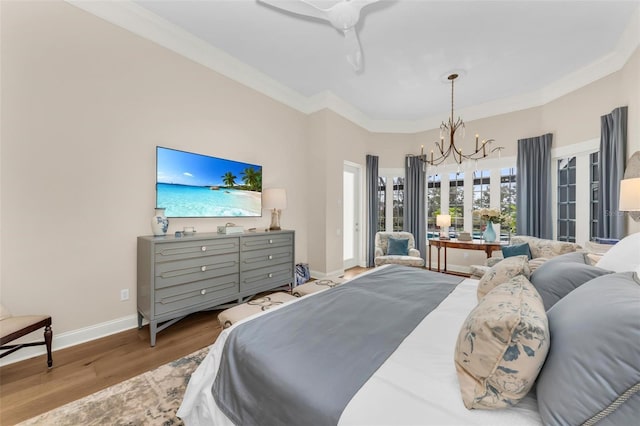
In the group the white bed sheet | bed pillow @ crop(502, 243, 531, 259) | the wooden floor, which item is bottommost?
the wooden floor

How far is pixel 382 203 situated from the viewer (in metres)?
5.77

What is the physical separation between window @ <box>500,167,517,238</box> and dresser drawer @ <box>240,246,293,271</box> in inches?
155

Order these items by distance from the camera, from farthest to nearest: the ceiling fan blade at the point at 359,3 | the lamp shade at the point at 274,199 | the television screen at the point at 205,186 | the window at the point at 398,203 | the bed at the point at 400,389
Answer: the window at the point at 398,203, the lamp shade at the point at 274,199, the television screen at the point at 205,186, the ceiling fan blade at the point at 359,3, the bed at the point at 400,389

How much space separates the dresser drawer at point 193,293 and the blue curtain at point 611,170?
455cm

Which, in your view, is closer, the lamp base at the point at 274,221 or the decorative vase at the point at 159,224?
the decorative vase at the point at 159,224

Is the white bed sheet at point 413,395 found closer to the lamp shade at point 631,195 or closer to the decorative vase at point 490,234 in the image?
the lamp shade at point 631,195

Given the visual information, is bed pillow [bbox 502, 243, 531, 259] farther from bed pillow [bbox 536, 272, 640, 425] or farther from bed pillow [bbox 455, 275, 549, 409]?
bed pillow [bbox 455, 275, 549, 409]

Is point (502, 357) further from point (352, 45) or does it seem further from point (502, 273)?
point (352, 45)

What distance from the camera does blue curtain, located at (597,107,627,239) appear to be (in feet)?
9.59

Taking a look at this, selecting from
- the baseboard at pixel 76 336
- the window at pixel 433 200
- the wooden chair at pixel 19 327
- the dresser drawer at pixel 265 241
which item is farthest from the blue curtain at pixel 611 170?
the wooden chair at pixel 19 327

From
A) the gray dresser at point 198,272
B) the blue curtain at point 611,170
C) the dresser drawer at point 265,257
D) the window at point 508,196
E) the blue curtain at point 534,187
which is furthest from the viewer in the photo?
the window at point 508,196

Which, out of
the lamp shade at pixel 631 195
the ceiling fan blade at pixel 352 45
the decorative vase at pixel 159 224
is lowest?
the decorative vase at pixel 159 224

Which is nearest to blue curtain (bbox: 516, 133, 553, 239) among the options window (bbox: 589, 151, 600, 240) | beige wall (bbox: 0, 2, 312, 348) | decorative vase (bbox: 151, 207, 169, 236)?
window (bbox: 589, 151, 600, 240)

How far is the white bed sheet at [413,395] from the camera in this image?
29.0 inches
